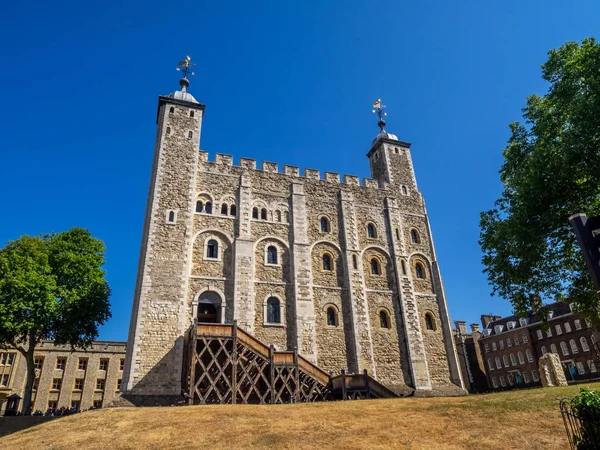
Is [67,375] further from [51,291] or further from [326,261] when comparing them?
[326,261]

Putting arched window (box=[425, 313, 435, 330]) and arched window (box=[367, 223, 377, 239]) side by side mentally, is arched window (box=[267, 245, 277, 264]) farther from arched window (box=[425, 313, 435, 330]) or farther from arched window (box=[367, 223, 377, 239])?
arched window (box=[425, 313, 435, 330])

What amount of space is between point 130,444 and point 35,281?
16433 millimetres

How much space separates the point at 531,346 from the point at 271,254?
126 feet

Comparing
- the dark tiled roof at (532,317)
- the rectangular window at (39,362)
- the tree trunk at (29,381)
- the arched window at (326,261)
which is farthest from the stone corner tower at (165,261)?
the dark tiled roof at (532,317)

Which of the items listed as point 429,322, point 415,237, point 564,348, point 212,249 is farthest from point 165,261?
point 564,348

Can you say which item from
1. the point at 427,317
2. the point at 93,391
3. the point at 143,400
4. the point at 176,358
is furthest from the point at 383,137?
the point at 93,391

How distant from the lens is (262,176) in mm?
29203

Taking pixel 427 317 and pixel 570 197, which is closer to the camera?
pixel 570 197

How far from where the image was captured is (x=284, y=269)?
26.8 m

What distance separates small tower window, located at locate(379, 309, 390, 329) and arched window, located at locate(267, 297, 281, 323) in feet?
23.5

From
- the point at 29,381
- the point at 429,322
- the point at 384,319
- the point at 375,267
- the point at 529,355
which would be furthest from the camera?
the point at 529,355

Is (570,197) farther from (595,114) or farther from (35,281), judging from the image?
(35,281)

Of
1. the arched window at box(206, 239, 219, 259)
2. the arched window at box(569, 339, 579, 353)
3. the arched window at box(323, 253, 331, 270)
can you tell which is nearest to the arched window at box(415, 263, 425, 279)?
the arched window at box(323, 253, 331, 270)

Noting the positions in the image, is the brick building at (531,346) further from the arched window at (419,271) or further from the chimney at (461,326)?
the arched window at (419,271)
